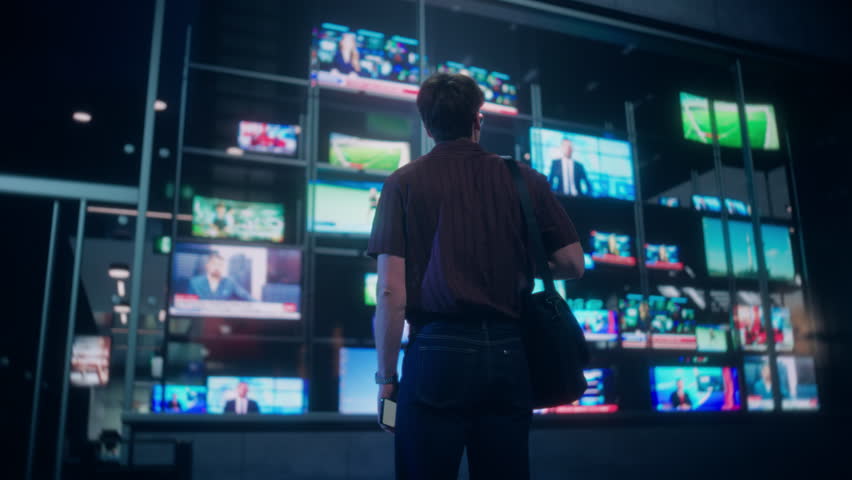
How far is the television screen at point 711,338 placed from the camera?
5.03 m

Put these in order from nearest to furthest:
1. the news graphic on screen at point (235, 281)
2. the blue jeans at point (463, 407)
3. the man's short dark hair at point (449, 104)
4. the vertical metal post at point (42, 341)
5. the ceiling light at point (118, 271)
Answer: the blue jeans at point (463, 407)
the man's short dark hair at point (449, 104)
the vertical metal post at point (42, 341)
the news graphic on screen at point (235, 281)
the ceiling light at point (118, 271)

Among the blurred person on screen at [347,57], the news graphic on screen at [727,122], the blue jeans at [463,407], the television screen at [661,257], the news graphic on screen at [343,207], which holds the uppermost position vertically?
the blurred person on screen at [347,57]

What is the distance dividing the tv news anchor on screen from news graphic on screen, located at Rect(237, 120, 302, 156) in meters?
3.33

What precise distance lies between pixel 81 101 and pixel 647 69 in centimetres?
463

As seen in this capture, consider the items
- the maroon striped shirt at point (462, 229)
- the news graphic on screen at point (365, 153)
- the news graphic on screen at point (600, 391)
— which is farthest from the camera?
the news graphic on screen at point (365, 153)

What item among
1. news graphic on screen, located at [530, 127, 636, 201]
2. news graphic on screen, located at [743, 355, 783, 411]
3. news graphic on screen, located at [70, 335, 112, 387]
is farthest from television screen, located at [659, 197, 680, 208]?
news graphic on screen, located at [70, 335, 112, 387]

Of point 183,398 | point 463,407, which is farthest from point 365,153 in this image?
point 463,407

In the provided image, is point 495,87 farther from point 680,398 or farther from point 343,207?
point 680,398

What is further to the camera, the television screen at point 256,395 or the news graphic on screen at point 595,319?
the news graphic on screen at point 595,319

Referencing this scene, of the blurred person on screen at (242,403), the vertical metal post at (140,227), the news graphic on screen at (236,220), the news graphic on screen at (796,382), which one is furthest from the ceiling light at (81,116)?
the news graphic on screen at (796,382)

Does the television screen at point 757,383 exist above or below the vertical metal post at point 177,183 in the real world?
below

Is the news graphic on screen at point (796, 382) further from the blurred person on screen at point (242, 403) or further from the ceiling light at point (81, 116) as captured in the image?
the ceiling light at point (81, 116)

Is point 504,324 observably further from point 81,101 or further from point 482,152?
point 81,101

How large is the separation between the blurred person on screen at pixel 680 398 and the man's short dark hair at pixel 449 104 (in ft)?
12.5
